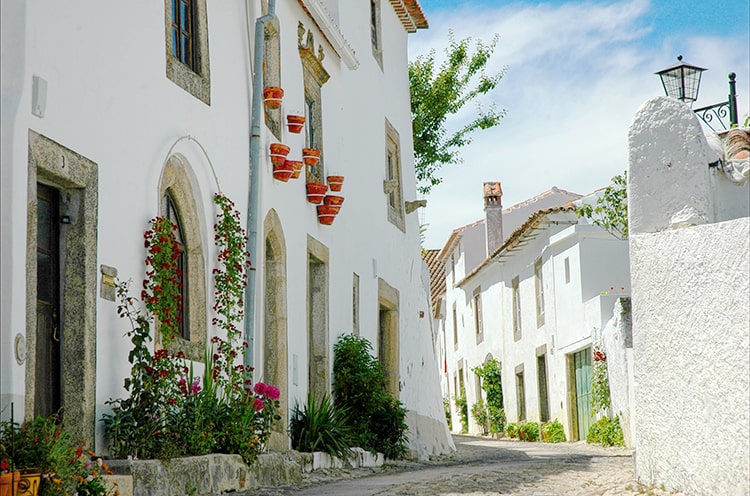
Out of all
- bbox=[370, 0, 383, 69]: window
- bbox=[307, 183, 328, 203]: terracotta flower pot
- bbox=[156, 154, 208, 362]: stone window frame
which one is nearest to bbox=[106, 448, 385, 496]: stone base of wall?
bbox=[156, 154, 208, 362]: stone window frame

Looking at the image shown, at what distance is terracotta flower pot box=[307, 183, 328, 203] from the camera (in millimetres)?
14000

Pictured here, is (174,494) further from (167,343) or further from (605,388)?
(605,388)

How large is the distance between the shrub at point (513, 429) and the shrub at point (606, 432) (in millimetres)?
6752

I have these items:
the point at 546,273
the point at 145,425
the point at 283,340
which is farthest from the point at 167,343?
the point at 546,273

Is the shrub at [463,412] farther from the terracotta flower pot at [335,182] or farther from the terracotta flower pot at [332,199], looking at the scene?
the terracotta flower pot at [332,199]

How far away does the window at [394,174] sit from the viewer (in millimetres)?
19578

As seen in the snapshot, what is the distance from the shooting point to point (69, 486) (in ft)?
21.3

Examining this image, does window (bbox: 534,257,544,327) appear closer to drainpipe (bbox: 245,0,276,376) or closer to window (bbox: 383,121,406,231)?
window (bbox: 383,121,406,231)

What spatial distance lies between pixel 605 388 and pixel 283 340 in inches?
430

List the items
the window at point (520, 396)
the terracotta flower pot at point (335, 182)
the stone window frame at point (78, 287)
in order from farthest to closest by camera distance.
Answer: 1. the window at point (520, 396)
2. the terracotta flower pot at point (335, 182)
3. the stone window frame at point (78, 287)

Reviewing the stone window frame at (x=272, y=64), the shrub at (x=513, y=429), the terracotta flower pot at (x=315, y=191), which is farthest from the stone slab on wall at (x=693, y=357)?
the shrub at (x=513, y=429)

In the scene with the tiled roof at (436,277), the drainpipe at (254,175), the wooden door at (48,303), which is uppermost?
the tiled roof at (436,277)

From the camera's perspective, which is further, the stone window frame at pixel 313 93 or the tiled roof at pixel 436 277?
the tiled roof at pixel 436 277

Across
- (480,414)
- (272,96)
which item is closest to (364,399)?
(272,96)
